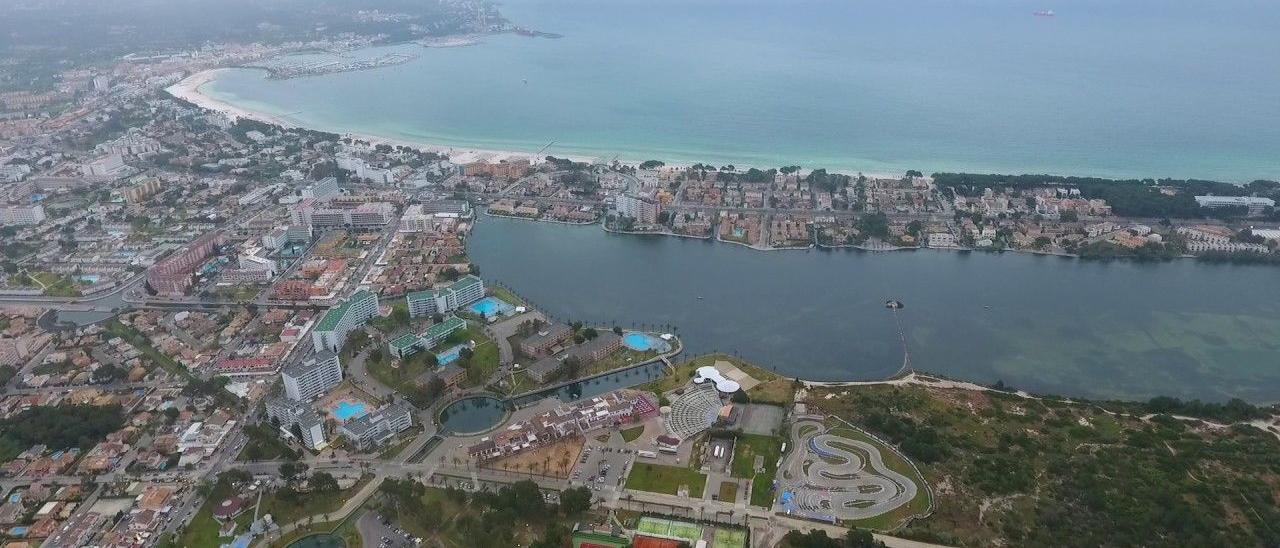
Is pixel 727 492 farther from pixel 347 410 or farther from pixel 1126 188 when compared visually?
pixel 1126 188

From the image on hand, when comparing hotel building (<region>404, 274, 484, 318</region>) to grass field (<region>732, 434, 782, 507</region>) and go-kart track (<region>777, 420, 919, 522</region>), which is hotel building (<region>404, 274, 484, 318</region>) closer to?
grass field (<region>732, 434, 782, 507</region>)

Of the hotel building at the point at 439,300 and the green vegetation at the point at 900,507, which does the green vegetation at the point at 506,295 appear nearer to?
the hotel building at the point at 439,300

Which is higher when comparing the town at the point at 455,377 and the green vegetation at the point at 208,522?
the town at the point at 455,377

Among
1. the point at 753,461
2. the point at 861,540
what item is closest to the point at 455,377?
the point at 753,461

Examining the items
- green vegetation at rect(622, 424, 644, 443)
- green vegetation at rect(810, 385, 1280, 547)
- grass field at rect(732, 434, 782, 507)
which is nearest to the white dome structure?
grass field at rect(732, 434, 782, 507)

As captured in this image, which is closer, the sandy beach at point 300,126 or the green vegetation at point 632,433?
the green vegetation at point 632,433

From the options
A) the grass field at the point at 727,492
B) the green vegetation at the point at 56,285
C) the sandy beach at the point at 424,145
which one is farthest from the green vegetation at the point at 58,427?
the sandy beach at the point at 424,145
